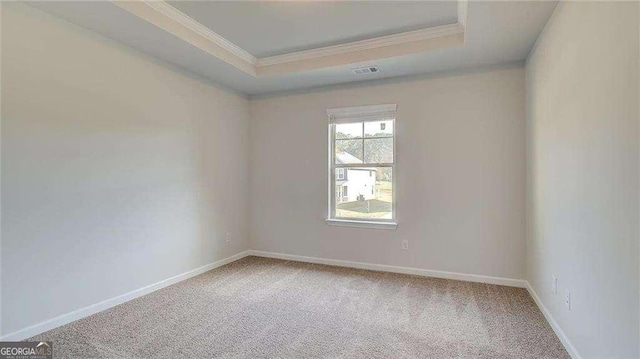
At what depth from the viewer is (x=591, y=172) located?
70.6 inches

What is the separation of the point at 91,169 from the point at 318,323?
2.29m

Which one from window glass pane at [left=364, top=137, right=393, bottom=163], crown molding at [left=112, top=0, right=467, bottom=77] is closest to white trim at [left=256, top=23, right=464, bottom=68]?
crown molding at [left=112, top=0, right=467, bottom=77]

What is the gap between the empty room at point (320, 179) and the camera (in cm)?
202

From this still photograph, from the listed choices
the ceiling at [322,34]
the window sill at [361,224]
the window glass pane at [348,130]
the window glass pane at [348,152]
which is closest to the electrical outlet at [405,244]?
the window sill at [361,224]

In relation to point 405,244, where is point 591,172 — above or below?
above

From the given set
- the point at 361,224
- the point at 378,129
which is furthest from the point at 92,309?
the point at 378,129

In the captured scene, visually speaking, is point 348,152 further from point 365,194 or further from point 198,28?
point 198,28

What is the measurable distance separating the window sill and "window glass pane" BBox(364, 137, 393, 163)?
2.57ft

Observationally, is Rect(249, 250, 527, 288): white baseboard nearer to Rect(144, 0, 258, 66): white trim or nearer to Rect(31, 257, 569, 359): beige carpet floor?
Rect(31, 257, 569, 359): beige carpet floor

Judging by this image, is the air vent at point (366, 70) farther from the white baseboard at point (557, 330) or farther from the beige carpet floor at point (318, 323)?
the white baseboard at point (557, 330)

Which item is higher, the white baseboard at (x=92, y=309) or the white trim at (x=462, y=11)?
the white trim at (x=462, y=11)

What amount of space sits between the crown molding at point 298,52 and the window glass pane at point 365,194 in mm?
1414

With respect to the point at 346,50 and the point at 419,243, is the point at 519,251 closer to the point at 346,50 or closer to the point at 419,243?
the point at 419,243

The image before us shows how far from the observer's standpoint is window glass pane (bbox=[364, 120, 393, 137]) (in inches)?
158
